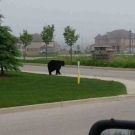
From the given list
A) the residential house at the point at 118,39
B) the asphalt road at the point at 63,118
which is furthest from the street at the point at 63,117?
the residential house at the point at 118,39

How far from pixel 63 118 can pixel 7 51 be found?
10.8 m

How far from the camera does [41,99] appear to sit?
1110cm

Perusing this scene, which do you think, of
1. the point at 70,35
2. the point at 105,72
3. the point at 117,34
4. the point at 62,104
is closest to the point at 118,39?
the point at 117,34

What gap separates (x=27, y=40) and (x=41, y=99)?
1424 inches

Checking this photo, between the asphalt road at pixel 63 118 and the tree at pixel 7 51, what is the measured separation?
8243 millimetres

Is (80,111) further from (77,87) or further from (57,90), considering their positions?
(77,87)

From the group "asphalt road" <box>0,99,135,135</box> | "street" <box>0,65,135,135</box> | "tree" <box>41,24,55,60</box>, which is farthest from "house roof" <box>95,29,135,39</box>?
"asphalt road" <box>0,99,135,135</box>

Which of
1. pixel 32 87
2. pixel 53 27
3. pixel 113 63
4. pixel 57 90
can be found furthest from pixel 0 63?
pixel 53 27

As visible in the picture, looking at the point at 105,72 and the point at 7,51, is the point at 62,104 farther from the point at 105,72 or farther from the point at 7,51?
the point at 105,72

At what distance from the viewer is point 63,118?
886cm

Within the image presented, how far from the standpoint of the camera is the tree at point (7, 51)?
1855 centimetres

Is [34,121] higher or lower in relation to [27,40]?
lower

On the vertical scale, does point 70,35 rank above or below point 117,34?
below

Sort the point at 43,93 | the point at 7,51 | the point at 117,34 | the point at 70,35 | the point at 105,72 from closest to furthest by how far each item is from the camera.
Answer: the point at 43,93 → the point at 7,51 → the point at 105,72 → the point at 70,35 → the point at 117,34
